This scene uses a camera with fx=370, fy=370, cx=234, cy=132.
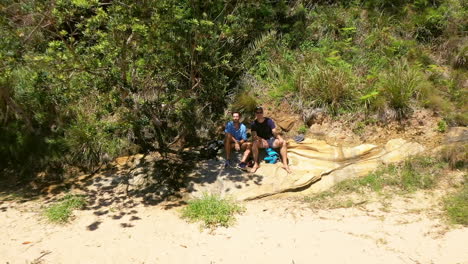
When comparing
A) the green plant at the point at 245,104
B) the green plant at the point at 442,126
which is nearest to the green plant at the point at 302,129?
the green plant at the point at 245,104

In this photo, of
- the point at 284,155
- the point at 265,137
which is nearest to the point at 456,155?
Result: the point at 284,155

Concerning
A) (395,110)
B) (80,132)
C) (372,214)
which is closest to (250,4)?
(395,110)

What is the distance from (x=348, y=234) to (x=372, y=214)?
66 centimetres

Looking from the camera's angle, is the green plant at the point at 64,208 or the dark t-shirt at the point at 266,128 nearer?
the green plant at the point at 64,208

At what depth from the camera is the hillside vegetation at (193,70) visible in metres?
6.16

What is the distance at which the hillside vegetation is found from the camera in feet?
20.2

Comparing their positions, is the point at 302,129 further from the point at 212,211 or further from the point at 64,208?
the point at 64,208

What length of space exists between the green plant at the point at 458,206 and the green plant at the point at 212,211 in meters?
3.02

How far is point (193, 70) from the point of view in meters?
7.30

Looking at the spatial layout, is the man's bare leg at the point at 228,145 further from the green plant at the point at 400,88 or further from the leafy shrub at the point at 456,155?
the leafy shrub at the point at 456,155

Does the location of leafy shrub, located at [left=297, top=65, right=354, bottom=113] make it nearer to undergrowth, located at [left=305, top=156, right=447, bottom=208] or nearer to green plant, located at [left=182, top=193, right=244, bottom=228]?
undergrowth, located at [left=305, top=156, right=447, bottom=208]

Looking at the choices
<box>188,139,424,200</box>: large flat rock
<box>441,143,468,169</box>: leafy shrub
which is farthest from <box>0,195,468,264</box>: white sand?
<box>441,143,468,169</box>: leafy shrub

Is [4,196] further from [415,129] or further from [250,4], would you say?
[415,129]

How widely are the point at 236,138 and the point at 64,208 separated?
10.9 feet
